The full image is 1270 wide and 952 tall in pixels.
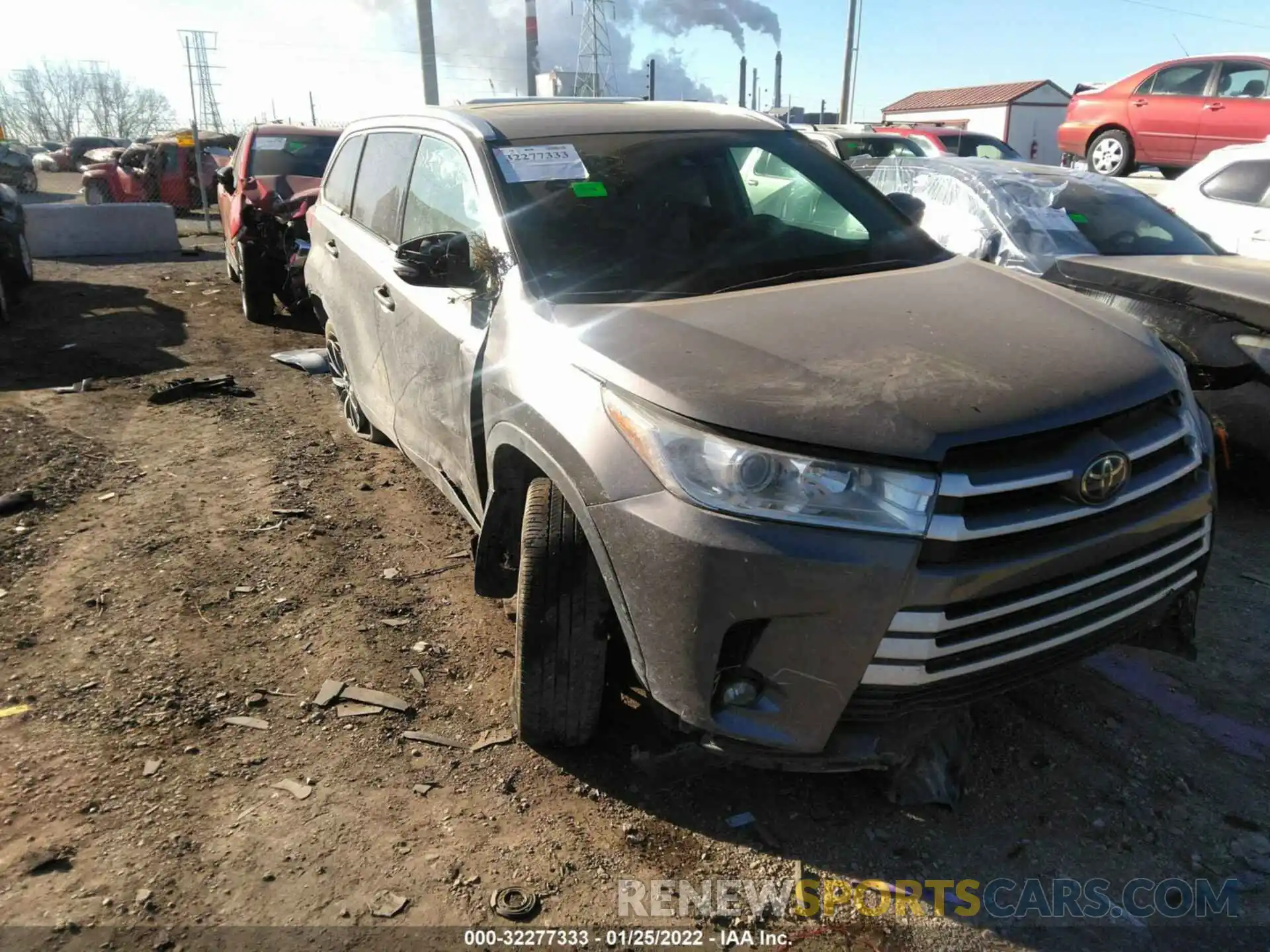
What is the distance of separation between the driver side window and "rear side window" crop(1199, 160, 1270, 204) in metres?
6.74

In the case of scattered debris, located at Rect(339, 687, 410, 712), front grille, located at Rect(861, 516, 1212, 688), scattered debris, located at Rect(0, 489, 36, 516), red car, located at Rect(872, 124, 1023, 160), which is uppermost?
red car, located at Rect(872, 124, 1023, 160)

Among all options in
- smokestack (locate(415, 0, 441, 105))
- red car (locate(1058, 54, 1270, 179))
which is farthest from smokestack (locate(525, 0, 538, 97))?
red car (locate(1058, 54, 1270, 179))

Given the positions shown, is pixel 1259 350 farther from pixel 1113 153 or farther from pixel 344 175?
pixel 1113 153

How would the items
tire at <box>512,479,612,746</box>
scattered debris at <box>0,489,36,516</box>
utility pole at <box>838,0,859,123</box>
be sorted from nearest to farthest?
tire at <box>512,479,612,746</box>, scattered debris at <box>0,489,36,516</box>, utility pole at <box>838,0,859,123</box>

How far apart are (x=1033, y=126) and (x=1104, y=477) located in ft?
133

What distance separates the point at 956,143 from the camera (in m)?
13.2

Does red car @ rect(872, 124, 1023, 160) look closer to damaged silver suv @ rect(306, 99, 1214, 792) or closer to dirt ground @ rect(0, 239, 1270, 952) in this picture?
dirt ground @ rect(0, 239, 1270, 952)

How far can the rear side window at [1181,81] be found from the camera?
40.6ft

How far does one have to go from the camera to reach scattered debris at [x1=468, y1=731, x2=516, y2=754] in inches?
111

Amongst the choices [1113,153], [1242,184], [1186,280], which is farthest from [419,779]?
[1113,153]

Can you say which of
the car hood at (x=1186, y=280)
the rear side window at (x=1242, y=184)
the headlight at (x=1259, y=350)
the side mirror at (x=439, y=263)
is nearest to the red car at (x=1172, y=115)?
the rear side window at (x=1242, y=184)

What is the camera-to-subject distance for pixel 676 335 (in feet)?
8.00

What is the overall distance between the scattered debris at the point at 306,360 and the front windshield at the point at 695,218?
14.3 ft

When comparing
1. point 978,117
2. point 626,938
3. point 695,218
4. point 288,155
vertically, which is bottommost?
point 626,938
